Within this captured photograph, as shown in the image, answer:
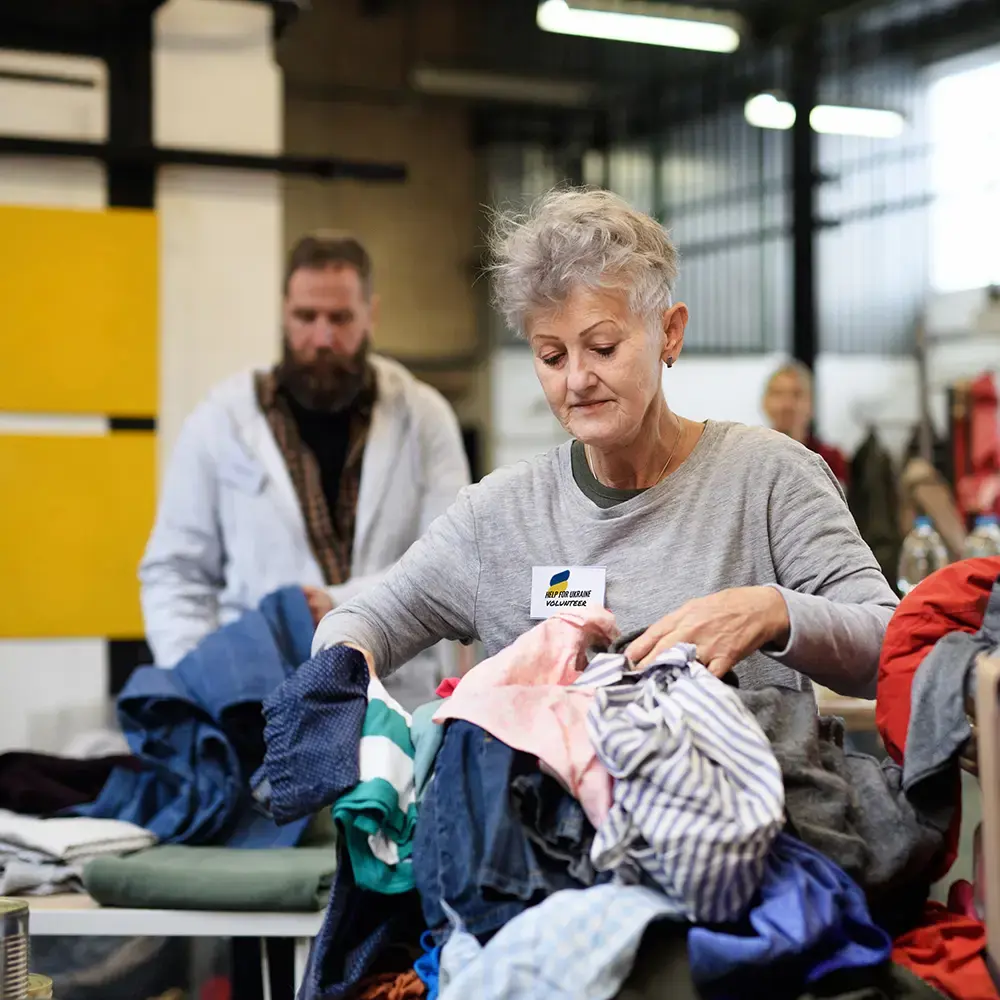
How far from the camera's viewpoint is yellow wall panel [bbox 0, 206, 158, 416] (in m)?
4.75

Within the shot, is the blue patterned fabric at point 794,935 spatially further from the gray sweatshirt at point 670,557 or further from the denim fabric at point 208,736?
the denim fabric at point 208,736

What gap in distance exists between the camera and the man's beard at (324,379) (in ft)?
11.7

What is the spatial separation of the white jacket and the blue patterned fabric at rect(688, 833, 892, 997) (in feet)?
6.58

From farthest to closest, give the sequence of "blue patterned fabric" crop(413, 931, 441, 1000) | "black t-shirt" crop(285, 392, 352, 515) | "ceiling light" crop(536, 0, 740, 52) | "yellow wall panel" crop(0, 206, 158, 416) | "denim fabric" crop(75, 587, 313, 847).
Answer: "ceiling light" crop(536, 0, 740, 52) < "yellow wall panel" crop(0, 206, 158, 416) < "black t-shirt" crop(285, 392, 352, 515) < "denim fabric" crop(75, 587, 313, 847) < "blue patterned fabric" crop(413, 931, 441, 1000)

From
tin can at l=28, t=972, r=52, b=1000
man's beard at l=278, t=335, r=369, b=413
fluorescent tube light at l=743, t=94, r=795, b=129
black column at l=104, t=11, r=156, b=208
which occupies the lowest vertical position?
tin can at l=28, t=972, r=52, b=1000

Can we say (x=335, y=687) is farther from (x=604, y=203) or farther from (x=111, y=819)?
(x=111, y=819)

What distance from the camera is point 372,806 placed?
1.57m

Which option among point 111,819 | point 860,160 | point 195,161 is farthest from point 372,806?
point 860,160

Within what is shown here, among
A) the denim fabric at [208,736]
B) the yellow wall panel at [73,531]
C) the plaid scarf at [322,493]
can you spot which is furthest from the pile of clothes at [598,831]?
the yellow wall panel at [73,531]

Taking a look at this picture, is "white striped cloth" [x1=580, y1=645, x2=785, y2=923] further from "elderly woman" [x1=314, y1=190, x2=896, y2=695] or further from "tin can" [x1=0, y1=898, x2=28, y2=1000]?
"tin can" [x1=0, y1=898, x2=28, y2=1000]

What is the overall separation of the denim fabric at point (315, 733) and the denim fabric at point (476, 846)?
15 centimetres

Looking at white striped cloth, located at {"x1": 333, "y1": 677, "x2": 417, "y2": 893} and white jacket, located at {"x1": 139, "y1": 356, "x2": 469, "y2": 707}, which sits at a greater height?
white jacket, located at {"x1": 139, "y1": 356, "x2": 469, "y2": 707}

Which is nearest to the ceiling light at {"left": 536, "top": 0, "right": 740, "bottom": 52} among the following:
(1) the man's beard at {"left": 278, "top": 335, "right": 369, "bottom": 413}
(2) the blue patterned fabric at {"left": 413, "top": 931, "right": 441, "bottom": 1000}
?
(1) the man's beard at {"left": 278, "top": 335, "right": 369, "bottom": 413}

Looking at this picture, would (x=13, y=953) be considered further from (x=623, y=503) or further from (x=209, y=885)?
(x=623, y=503)
